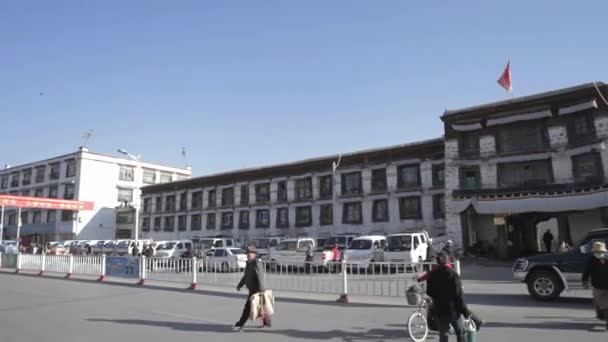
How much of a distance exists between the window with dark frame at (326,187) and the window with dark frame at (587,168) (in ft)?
58.7

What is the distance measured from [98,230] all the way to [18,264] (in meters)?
36.9

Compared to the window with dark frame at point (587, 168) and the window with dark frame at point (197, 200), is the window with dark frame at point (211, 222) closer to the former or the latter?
the window with dark frame at point (197, 200)

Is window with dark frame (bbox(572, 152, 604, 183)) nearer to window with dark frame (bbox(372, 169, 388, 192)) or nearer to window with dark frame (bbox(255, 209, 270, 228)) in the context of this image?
window with dark frame (bbox(372, 169, 388, 192))

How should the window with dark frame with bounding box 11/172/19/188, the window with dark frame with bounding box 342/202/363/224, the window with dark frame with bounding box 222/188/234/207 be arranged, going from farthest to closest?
1. the window with dark frame with bounding box 11/172/19/188
2. the window with dark frame with bounding box 222/188/234/207
3. the window with dark frame with bounding box 342/202/363/224

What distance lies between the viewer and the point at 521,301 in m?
12.5

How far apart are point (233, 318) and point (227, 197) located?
35.7 meters

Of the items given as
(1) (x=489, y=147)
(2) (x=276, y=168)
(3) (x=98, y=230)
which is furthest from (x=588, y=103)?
(3) (x=98, y=230)

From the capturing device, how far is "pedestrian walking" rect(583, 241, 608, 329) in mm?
8539

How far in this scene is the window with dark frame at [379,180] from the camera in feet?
115

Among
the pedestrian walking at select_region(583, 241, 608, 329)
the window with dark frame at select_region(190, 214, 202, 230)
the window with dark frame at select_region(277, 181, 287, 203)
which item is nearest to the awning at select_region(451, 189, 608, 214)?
the window with dark frame at select_region(277, 181, 287, 203)

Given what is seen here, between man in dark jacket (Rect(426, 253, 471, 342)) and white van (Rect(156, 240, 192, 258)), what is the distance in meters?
25.9

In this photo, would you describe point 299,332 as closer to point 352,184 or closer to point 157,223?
point 352,184

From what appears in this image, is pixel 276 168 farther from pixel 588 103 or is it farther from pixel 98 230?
pixel 98 230

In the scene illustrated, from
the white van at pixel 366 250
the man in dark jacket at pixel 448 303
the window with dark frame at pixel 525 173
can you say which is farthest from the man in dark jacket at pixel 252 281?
the window with dark frame at pixel 525 173
